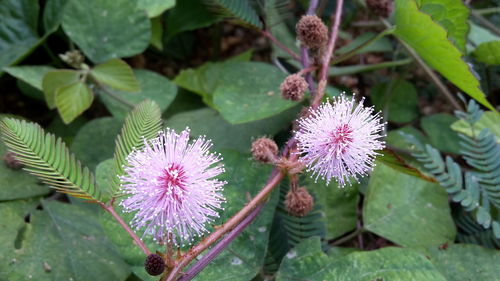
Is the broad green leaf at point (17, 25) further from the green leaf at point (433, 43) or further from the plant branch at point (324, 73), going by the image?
the green leaf at point (433, 43)

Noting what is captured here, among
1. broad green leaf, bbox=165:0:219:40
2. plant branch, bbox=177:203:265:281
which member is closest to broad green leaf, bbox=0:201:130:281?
plant branch, bbox=177:203:265:281

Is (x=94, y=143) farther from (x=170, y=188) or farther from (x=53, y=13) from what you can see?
(x=170, y=188)

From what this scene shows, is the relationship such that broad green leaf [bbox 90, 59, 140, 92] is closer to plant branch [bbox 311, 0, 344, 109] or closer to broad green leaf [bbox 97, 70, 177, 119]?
broad green leaf [bbox 97, 70, 177, 119]

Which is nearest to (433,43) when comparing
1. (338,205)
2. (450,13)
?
(450,13)

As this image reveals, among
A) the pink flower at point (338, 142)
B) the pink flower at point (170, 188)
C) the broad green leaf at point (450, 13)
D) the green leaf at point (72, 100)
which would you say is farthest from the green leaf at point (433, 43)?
the green leaf at point (72, 100)

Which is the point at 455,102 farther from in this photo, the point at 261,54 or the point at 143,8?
the point at 143,8

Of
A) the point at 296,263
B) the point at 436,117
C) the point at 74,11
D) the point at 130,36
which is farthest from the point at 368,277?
the point at 74,11
